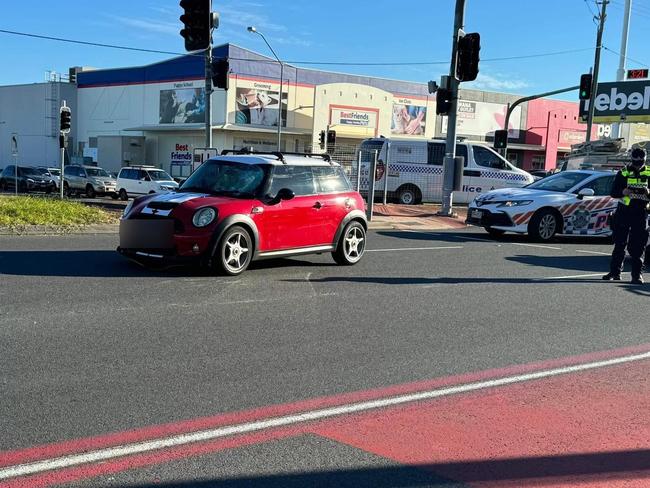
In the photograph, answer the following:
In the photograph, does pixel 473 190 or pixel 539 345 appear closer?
pixel 539 345

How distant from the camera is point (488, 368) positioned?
5.46m

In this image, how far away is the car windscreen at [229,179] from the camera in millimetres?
9344

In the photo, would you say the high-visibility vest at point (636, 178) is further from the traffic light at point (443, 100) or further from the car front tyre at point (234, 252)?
the traffic light at point (443, 100)

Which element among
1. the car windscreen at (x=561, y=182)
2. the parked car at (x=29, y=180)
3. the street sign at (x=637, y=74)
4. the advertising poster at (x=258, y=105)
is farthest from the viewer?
the advertising poster at (x=258, y=105)

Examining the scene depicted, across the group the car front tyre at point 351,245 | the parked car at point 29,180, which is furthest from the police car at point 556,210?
the parked car at point 29,180

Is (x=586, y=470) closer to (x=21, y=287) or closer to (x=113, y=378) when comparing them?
(x=113, y=378)

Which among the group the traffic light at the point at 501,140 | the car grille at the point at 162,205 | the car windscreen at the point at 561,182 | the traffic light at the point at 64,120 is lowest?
the car grille at the point at 162,205

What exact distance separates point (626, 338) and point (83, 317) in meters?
5.31

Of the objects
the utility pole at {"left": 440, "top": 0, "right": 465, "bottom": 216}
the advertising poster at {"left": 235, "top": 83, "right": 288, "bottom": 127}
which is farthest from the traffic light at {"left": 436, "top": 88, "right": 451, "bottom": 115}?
the advertising poster at {"left": 235, "top": 83, "right": 288, "bottom": 127}

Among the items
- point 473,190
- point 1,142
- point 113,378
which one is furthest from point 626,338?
point 1,142

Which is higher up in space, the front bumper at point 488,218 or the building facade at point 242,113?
the building facade at point 242,113

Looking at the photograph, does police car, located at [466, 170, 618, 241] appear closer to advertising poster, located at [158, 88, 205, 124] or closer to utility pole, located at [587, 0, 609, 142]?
utility pole, located at [587, 0, 609, 142]

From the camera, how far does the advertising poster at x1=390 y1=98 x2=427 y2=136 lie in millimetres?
50500

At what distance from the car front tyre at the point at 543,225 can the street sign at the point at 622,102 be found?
19304mm
